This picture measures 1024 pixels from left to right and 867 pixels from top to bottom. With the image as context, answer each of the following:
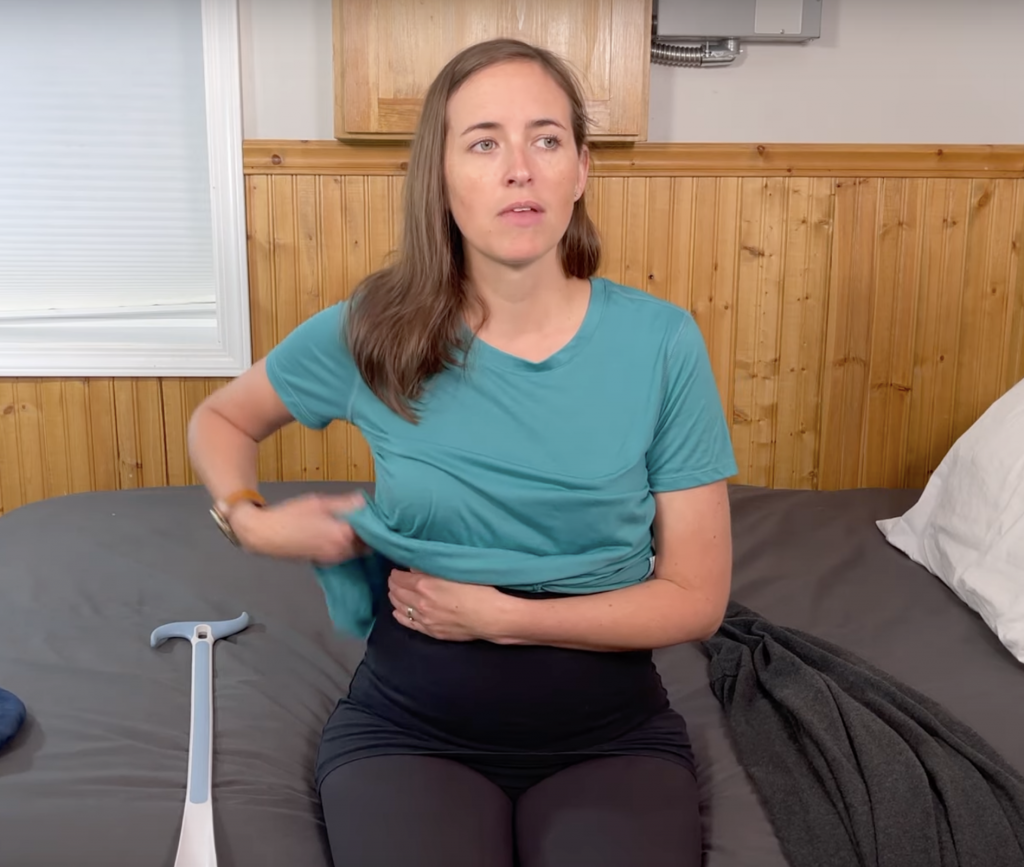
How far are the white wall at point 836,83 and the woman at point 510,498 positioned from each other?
139 centimetres

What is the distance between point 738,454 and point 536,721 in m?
1.73

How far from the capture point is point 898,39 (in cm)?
264

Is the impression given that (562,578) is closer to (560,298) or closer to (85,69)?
(560,298)

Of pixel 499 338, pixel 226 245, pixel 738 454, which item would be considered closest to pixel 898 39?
pixel 738 454

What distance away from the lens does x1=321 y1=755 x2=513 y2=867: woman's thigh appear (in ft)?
3.52

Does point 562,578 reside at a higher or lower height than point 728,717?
higher

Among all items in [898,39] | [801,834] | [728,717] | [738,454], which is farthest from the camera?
[738,454]

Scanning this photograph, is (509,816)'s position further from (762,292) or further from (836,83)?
(836,83)

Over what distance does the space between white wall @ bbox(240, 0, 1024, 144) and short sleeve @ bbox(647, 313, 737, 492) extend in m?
1.50

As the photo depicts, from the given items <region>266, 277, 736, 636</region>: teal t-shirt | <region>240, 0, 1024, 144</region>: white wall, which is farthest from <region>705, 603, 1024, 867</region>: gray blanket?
<region>240, 0, 1024, 144</region>: white wall

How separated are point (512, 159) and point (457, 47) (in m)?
1.33

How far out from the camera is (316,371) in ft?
4.55

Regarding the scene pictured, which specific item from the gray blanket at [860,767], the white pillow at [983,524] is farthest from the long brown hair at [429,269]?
the white pillow at [983,524]

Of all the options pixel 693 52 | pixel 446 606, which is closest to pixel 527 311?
pixel 446 606
